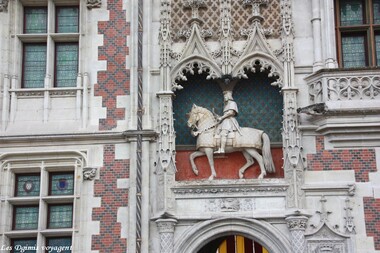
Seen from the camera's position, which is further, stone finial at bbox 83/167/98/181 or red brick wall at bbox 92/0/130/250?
stone finial at bbox 83/167/98/181

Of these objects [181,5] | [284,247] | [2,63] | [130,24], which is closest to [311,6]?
[181,5]

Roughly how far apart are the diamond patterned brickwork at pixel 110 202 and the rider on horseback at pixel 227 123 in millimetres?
1872

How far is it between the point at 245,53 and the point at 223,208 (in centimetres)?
315

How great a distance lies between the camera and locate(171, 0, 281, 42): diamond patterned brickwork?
14.7m

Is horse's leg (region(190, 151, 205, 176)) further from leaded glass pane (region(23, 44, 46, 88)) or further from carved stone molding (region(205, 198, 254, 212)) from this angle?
leaded glass pane (region(23, 44, 46, 88))

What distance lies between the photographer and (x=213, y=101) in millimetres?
14820

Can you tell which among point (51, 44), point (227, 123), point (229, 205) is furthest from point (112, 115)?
point (229, 205)

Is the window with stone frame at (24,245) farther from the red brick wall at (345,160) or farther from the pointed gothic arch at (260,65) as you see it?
the red brick wall at (345,160)

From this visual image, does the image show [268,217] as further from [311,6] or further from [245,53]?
[311,6]

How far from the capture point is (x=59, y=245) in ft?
45.6

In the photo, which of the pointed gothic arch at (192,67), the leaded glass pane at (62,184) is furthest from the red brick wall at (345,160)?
the leaded glass pane at (62,184)

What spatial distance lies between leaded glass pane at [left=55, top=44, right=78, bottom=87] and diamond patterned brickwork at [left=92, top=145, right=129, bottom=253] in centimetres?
173

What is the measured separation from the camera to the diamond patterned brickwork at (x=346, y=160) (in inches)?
534

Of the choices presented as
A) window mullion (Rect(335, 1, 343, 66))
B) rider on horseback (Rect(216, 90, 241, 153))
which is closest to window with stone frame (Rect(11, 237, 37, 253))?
rider on horseback (Rect(216, 90, 241, 153))
